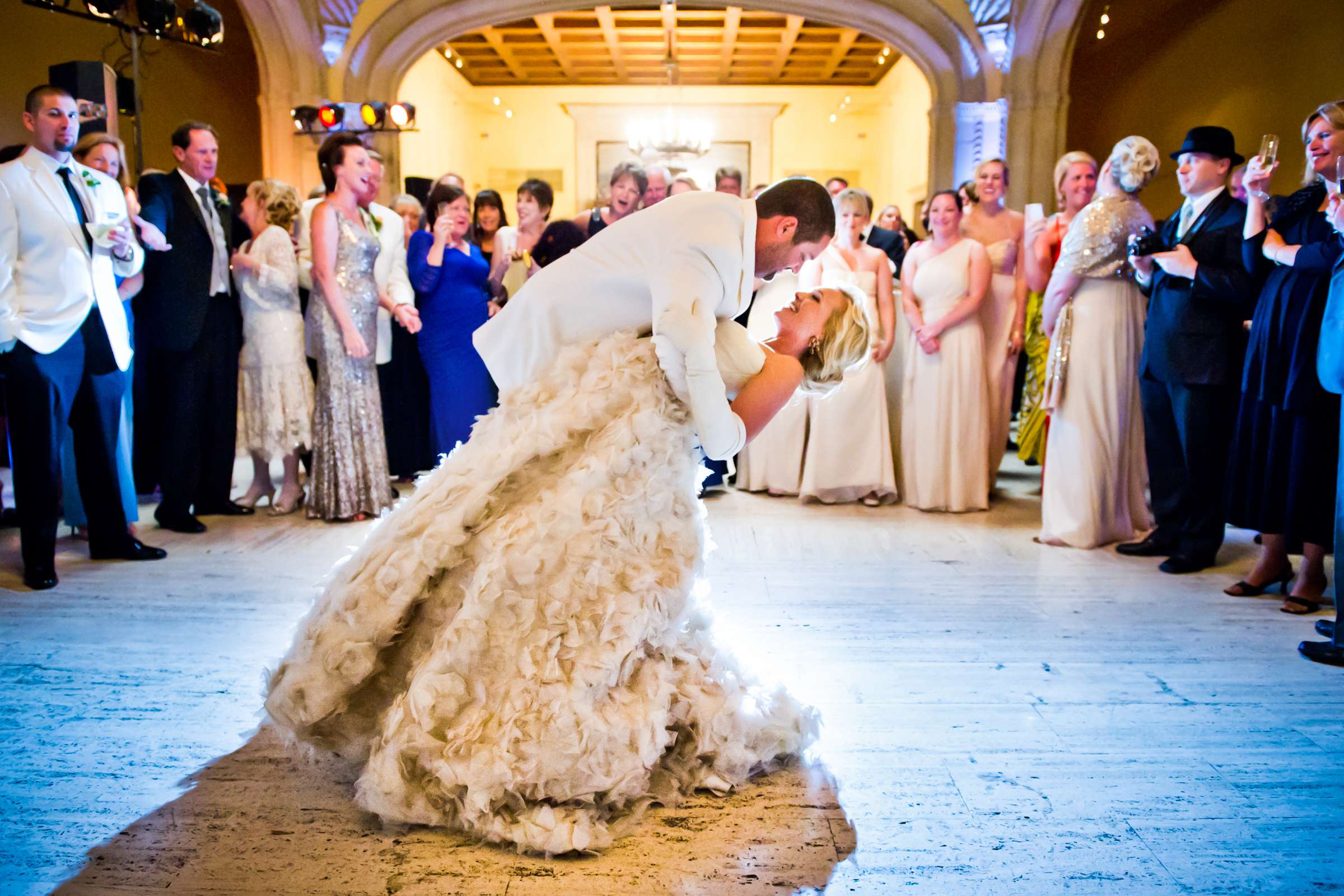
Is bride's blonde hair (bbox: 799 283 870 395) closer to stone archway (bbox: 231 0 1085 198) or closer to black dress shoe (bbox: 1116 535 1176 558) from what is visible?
black dress shoe (bbox: 1116 535 1176 558)

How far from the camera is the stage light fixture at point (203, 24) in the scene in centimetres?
689

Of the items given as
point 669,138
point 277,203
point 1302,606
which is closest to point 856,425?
point 1302,606

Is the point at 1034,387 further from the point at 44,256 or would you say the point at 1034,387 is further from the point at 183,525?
the point at 44,256

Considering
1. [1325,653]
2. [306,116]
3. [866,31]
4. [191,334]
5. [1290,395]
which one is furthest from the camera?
[866,31]

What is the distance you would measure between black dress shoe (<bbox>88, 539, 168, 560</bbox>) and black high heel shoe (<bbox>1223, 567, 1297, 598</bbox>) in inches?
172

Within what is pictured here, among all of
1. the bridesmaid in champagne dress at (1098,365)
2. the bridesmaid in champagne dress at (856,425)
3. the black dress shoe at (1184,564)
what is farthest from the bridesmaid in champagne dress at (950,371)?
the black dress shoe at (1184,564)

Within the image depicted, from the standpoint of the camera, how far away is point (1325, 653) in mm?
3055

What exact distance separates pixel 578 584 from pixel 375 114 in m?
7.62

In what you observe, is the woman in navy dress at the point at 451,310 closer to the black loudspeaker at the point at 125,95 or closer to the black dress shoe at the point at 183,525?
the black dress shoe at the point at 183,525

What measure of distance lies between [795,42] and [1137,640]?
13.3 meters

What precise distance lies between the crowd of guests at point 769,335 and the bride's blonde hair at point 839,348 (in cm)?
137

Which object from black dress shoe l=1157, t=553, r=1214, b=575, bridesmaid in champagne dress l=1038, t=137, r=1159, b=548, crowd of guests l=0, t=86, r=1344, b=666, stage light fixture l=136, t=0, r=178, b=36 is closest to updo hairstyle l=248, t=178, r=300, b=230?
crowd of guests l=0, t=86, r=1344, b=666

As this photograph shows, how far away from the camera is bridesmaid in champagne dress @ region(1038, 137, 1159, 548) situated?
4391 millimetres

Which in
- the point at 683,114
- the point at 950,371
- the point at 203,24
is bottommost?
the point at 950,371
